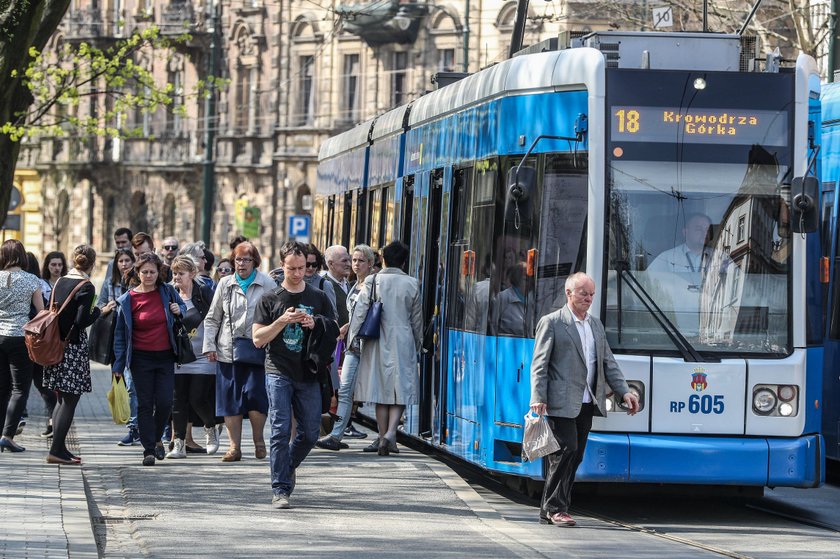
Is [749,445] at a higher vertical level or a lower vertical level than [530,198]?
lower

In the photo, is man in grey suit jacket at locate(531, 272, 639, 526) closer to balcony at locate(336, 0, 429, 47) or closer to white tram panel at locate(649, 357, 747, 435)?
white tram panel at locate(649, 357, 747, 435)

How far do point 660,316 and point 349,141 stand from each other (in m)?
10.3

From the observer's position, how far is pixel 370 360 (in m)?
15.2

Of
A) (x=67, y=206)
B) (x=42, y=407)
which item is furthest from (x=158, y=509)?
(x=67, y=206)

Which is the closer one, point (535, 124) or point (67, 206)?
point (535, 124)

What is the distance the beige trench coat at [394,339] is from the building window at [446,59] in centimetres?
3753

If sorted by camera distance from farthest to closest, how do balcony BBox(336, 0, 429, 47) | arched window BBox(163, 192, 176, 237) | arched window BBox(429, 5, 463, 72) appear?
arched window BBox(163, 192, 176, 237) → balcony BBox(336, 0, 429, 47) → arched window BBox(429, 5, 463, 72)

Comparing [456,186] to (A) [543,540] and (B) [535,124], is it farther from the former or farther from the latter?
(A) [543,540]

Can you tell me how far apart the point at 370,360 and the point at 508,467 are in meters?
2.86

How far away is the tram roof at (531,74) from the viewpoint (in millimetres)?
12258

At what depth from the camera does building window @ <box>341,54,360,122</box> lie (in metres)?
56.3

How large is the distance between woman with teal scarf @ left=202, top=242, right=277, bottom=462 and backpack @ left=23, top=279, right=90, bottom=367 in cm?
114

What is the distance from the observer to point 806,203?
39.7 ft

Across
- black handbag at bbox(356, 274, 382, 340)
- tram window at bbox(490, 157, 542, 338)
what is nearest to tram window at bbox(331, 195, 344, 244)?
black handbag at bbox(356, 274, 382, 340)
